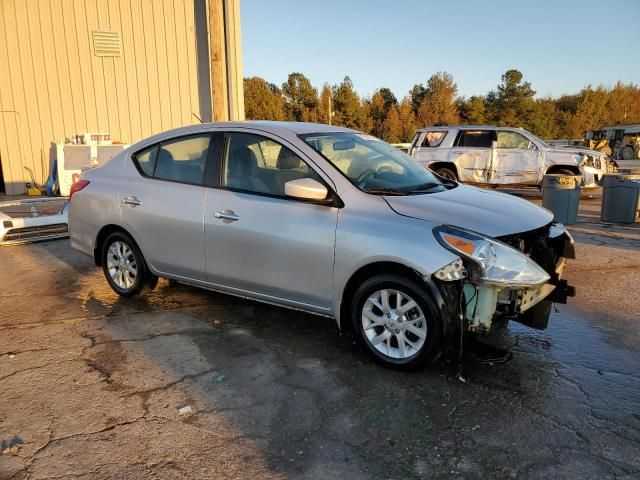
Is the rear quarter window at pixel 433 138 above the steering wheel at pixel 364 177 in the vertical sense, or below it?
above

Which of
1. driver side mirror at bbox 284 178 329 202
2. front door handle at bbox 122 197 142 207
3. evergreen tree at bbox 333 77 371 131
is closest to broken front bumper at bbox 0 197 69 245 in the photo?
front door handle at bbox 122 197 142 207

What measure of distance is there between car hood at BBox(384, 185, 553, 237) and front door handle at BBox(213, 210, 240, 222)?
125 centimetres

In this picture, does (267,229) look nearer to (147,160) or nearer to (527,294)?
(147,160)

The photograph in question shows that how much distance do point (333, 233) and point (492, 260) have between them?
42.9 inches

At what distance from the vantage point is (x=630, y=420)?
3.07m

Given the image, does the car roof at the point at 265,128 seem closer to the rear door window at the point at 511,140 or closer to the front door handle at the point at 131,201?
the front door handle at the point at 131,201

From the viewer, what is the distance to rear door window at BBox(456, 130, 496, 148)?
14000 millimetres

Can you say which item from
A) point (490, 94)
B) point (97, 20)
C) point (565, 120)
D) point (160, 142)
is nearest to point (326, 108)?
point (490, 94)

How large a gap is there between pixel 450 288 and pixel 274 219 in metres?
1.43

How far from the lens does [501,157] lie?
1391 cm

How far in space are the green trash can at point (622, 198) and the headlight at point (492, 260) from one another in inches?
280

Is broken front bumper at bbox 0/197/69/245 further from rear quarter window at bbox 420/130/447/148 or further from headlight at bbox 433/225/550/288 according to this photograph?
rear quarter window at bbox 420/130/447/148

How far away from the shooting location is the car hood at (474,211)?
142 inches

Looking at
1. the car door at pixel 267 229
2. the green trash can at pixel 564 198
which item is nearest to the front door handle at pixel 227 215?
the car door at pixel 267 229
